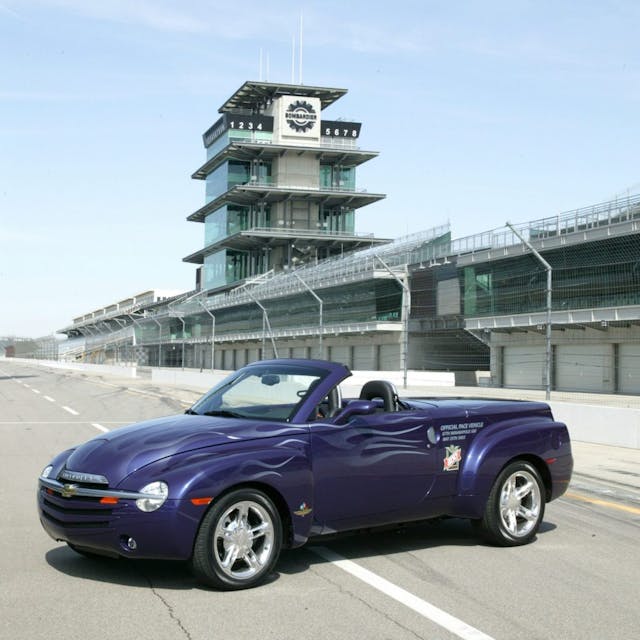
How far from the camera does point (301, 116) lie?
99750 mm

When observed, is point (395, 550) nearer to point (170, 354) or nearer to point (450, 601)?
point (450, 601)

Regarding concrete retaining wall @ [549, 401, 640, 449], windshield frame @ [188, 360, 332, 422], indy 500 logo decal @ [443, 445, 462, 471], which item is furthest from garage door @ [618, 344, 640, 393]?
windshield frame @ [188, 360, 332, 422]

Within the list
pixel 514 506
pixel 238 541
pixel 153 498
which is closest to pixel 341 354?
pixel 514 506

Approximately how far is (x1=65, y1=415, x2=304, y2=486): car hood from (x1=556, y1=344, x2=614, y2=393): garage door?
28.7m

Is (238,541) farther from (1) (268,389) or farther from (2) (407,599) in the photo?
(1) (268,389)

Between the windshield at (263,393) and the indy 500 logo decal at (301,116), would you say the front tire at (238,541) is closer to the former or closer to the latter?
the windshield at (263,393)

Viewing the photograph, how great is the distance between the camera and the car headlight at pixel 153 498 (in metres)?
5.06

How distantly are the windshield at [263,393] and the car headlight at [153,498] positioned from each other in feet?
3.74

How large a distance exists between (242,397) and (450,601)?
7.24 feet

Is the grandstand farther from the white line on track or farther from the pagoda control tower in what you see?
the white line on track

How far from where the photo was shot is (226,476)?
525cm

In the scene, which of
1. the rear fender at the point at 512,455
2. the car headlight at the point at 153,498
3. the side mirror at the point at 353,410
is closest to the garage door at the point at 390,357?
the rear fender at the point at 512,455

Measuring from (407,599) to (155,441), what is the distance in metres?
1.83

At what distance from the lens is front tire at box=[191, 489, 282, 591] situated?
516cm
